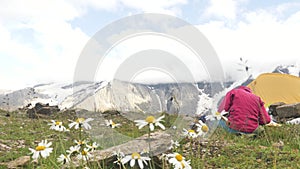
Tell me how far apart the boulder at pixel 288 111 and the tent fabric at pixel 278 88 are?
329cm

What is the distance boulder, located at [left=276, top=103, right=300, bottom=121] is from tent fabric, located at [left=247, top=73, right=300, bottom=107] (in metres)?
3.29

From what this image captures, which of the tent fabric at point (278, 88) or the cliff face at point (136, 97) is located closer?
the cliff face at point (136, 97)

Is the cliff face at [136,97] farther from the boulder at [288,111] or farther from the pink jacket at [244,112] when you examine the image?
the boulder at [288,111]

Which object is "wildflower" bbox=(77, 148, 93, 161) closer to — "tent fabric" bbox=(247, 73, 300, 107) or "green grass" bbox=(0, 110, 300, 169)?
"green grass" bbox=(0, 110, 300, 169)

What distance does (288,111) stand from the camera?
14.1 meters

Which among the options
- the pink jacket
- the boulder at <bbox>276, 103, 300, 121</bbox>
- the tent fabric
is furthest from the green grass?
the tent fabric

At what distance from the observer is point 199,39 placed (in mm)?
6293

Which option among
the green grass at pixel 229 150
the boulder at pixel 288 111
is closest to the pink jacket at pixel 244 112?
the green grass at pixel 229 150

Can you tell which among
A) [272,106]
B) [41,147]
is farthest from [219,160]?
[272,106]

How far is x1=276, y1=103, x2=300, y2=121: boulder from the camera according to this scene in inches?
542

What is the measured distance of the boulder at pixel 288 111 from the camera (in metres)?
13.8

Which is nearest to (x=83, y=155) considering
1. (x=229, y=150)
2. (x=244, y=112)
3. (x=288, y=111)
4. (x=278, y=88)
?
(x=229, y=150)

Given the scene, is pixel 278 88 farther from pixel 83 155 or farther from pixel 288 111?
pixel 83 155

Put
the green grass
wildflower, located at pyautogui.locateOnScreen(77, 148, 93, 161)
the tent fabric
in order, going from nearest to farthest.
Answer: wildflower, located at pyautogui.locateOnScreen(77, 148, 93, 161)
the green grass
the tent fabric
